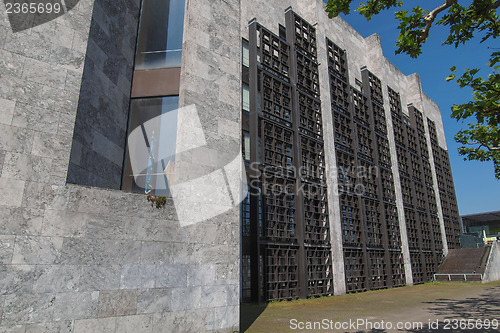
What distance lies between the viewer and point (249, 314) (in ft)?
41.4

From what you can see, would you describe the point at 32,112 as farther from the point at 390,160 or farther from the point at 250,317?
the point at 390,160

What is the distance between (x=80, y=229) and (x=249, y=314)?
8.23 m

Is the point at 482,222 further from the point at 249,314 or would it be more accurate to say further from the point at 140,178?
the point at 140,178

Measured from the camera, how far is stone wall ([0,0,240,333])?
611 cm

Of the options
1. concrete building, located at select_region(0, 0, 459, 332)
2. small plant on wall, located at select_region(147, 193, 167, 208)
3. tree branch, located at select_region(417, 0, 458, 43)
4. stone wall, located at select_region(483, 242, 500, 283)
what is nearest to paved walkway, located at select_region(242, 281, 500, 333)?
concrete building, located at select_region(0, 0, 459, 332)

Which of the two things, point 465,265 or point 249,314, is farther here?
point 465,265

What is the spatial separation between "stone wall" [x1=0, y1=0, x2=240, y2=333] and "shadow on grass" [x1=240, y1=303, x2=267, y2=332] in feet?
6.94

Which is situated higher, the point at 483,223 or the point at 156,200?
the point at 483,223

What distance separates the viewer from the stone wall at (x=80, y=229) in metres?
6.11

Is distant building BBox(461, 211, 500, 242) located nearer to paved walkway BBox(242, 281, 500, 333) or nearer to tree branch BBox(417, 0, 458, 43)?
paved walkway BBox(242, 281, 500, 333)

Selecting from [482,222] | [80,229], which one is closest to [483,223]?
[482,222]

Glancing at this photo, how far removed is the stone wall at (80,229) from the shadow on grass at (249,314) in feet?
6.94

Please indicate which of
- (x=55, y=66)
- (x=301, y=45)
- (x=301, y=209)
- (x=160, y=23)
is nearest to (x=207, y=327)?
(x=55, y=66)

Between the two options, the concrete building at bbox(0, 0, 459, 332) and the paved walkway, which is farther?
the paved walkway
